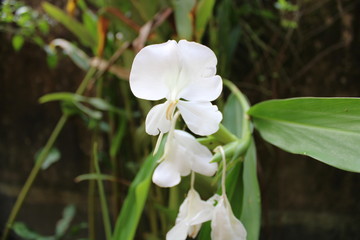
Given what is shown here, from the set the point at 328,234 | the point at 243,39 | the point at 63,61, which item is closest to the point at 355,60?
the point at 243,39

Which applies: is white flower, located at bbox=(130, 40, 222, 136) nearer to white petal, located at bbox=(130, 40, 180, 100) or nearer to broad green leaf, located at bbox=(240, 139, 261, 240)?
white petal, located at bbox=(130, 40, 180, 100)

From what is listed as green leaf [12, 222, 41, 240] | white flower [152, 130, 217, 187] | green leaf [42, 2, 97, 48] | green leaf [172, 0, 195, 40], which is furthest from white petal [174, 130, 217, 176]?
green leaf [12, 222, 41, 240]

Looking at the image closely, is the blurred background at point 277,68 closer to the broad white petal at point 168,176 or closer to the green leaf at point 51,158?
the green leaf at point 51,158

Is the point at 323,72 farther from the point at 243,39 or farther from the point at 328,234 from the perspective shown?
the point at 328,234

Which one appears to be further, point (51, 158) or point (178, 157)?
point (51, 158)

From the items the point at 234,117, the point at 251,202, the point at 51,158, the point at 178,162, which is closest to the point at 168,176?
the point at 178,162

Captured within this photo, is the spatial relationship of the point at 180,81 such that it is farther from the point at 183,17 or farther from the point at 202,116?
the point at 183,17

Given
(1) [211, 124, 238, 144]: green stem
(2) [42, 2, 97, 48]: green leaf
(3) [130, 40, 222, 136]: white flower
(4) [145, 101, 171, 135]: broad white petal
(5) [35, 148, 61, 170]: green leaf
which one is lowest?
(5) [35, 148, 61, 170]: green leaf
